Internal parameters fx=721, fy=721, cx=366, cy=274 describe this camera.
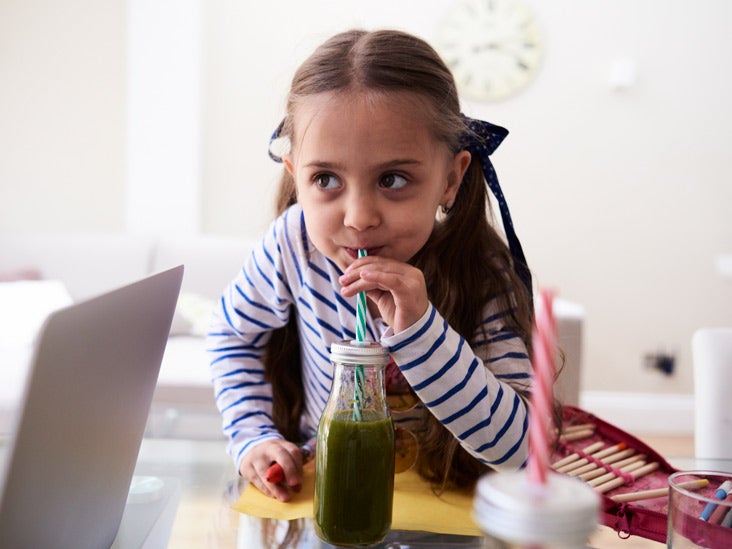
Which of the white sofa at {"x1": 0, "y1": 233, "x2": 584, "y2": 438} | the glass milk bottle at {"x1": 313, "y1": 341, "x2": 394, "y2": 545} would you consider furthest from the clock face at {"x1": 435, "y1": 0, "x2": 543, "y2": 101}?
the glass milk bottle at {"x1": 313, "y1": 341, "x2": 394, "y2": 545}

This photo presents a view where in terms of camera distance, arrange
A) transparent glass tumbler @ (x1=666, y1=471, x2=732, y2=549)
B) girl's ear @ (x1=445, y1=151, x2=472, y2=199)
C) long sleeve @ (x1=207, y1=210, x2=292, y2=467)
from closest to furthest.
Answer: transparent glass tumbler @ (x1=666, y1=471, x2=732, y2=549)
girl's ear @ (x1=445, y1=151, x2=472, y2=199)
long sleeve @ (x1=207, y1=210, x2=292, y2=467)

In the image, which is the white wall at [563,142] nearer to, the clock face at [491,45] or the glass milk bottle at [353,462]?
the clock face at [491,45]

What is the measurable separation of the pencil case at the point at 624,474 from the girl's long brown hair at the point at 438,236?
150 mm

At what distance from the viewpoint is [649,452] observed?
0.92 m

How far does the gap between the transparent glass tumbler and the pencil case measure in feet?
0.05

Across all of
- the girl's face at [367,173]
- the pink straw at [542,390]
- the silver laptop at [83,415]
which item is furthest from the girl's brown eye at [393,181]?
the pink straw at [542,390]

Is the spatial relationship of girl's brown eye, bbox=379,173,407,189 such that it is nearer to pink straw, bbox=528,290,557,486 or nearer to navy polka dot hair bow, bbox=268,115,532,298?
navy polka dot hair bow, bbox=268,115,532,298

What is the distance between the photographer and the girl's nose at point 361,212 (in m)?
0.74

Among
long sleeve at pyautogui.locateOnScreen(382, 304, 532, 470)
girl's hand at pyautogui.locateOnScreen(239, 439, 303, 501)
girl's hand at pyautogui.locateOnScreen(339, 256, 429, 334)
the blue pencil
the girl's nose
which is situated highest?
the girl's nose

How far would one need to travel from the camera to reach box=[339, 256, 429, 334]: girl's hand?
712 millimetres

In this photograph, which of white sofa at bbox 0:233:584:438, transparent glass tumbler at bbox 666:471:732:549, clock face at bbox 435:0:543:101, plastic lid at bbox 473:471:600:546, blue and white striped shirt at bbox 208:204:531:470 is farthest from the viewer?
clock face at bbox 435:0:543:101

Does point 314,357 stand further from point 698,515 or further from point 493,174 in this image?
point 698,515

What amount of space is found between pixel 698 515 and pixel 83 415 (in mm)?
455

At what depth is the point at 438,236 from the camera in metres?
0.98
